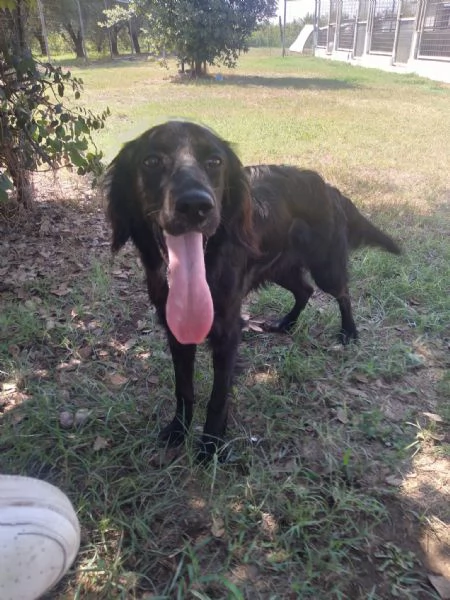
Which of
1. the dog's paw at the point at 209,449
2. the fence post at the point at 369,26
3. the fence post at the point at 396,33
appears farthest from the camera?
the fence post at the point at 369,26

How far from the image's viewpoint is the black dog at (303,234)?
271cm

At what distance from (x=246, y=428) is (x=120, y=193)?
4.26 feet

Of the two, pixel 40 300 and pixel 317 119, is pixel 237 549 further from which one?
pixel 317 119

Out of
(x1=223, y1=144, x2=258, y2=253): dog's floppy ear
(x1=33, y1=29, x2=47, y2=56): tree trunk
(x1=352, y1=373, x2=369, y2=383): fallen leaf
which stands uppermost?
(x1=33, y1=29, x2=47, y2=56): tree trunk

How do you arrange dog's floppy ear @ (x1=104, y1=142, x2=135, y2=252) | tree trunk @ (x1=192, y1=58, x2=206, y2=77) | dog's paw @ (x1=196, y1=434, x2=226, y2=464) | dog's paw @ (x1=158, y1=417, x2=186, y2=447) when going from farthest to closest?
tree trunk @ (x1=192, y1=58, x2=206, y2=77) < dog's paw @ (x1=158, y1=417, x2=186, y2=447) < dog's paw @ (x1=196, y1=434, x2=226, y2=464) < dog's floppy ear @ (x1=104, y1=142, x2=135, y2=252)

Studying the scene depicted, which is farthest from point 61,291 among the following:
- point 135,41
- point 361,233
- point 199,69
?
point 135,41

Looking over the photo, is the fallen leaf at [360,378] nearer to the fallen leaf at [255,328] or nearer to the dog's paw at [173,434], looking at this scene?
the fallen leaf at [255,328]

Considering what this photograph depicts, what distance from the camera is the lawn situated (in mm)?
1797

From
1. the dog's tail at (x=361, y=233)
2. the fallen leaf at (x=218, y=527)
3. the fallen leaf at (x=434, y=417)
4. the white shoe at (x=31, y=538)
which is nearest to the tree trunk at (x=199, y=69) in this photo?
the dog's tail at (x=361, y=233)

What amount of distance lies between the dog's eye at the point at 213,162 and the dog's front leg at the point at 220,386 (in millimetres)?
697

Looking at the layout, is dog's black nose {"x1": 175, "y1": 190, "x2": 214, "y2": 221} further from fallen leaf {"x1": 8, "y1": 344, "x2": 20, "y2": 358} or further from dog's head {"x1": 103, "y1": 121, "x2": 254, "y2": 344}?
fallen leaf {"x1": 8, "y1": 344, "x2": 20, "y2": 358}

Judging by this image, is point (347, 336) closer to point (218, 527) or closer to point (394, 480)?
point (394, 480)

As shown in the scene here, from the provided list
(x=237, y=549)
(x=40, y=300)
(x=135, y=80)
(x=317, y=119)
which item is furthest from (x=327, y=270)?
(x=135, y=80)

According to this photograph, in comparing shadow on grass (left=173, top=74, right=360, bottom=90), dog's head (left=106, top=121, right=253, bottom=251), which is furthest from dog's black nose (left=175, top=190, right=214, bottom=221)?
shadow on grass (left=173, top=74, right=360, bottom=90)
